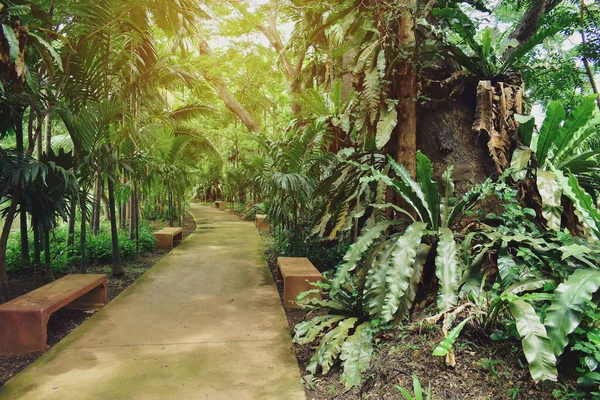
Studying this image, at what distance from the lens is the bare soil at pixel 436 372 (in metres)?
2.04

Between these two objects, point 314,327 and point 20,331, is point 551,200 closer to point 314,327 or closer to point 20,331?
point 314,327

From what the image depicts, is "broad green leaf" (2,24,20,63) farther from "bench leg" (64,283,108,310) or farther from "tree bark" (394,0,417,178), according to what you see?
"tree bark" (394,0,417,178)

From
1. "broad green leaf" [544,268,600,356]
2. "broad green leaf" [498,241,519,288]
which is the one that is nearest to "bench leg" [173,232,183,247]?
"broad green leaf" [498,241,519,288]

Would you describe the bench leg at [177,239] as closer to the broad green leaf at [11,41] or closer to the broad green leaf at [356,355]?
the broad green leaf at [11,41]

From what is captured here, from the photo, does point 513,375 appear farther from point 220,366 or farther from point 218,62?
point 218,62

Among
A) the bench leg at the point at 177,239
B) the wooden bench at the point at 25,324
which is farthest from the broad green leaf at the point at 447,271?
the bench leg at the point at 177,239

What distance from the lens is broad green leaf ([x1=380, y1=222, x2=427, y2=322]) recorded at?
2573 mm

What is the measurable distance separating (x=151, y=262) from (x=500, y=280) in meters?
5.87

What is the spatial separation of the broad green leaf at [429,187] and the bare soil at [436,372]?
0.92 meters

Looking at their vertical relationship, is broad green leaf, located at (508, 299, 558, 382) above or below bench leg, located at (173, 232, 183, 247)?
above

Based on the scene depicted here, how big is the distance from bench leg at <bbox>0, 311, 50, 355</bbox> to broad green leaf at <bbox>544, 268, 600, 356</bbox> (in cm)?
361

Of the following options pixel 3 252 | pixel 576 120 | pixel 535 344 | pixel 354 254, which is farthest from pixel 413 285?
pixel 3 252

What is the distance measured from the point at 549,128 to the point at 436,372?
2536 millimetres

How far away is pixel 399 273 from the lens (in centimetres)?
267
